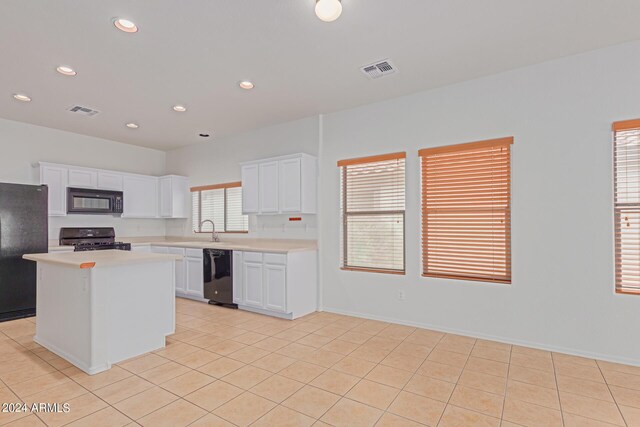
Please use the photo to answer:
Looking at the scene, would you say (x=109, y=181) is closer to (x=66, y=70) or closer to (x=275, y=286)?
(x=66, y=70)

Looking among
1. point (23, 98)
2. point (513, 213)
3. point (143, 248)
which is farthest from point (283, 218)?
point (23, 98)

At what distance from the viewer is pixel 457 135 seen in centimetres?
378

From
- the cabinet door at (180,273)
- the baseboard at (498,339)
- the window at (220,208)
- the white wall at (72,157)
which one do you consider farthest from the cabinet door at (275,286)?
the white wall at (72,157)

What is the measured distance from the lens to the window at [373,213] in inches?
166

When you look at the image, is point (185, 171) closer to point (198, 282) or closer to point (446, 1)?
point (198, 282)

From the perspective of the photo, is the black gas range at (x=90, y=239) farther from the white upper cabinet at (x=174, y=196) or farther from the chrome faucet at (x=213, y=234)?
the chrome faucet at (x=213, y=234)

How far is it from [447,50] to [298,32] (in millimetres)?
1342

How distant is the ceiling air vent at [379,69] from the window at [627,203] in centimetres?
202

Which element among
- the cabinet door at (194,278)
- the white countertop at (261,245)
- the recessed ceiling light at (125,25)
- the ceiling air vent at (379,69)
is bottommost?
the cabinet door at (194,278)

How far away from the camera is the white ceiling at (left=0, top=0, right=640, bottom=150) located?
247 cm

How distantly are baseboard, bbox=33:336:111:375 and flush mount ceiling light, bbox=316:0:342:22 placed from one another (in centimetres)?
323

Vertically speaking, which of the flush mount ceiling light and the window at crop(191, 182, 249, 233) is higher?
the flush mount ceiling light

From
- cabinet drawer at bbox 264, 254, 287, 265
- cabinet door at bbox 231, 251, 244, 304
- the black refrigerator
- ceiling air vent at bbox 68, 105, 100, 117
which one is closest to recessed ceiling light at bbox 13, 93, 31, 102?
ceiling air vent at bbox 68, 105, 100, 117

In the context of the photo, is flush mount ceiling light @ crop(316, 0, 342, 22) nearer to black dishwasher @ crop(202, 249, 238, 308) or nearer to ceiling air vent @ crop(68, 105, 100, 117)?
black dishwasher @ crop(202, 249, 238, 308)
